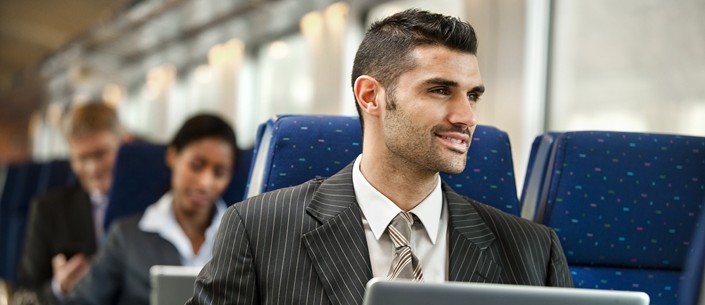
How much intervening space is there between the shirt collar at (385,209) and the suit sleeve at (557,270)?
25 centimetres

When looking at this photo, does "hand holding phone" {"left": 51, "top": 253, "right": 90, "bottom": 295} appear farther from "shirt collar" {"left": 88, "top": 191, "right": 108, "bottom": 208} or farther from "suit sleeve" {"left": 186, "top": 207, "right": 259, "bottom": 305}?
"suit sleeve" {"left": 186, "top": 207, "right": 259, "bottom": 305}

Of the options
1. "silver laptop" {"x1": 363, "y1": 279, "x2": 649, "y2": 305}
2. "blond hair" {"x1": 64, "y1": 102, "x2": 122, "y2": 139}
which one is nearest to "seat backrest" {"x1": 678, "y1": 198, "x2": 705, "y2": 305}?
"silver laptop" {"x1": 363, "y1": 279, "x2": 649, "y2": 305}

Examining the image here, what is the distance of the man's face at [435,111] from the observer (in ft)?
6.56

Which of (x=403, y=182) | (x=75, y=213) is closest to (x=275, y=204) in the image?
(x=403, y=182)

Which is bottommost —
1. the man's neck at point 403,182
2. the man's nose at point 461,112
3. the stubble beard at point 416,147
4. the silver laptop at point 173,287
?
the silver laptop at point 173,287

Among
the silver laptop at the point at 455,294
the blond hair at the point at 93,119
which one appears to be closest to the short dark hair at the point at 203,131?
the blond hair at the point at 93,119

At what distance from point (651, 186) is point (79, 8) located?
524 inches

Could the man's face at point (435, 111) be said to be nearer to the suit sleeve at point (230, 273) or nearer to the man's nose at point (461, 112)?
the man's nose at point (461, 112)

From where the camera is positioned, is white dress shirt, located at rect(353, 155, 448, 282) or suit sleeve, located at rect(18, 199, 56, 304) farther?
suit sleeve, located at rect(18, 199, 56, 304)

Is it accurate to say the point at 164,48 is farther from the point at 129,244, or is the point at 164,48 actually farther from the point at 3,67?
the point at 3,67

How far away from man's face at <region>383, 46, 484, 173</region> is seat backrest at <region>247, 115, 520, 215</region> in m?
0.37

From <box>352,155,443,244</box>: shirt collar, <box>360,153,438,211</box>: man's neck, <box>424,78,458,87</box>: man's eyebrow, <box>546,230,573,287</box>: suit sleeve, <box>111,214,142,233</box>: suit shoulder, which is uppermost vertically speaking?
<box>424,78,458,87</box>: man's eyebrow

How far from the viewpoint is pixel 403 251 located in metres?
2.00

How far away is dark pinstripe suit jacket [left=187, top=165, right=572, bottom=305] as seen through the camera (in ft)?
6.48
